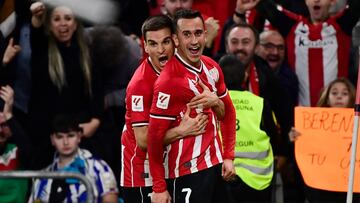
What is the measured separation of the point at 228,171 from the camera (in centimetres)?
829

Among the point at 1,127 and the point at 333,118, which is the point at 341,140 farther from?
the point at 1,127

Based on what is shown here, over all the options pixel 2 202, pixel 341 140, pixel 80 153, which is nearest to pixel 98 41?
pixel 80 153

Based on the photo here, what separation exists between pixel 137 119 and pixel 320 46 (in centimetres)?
361

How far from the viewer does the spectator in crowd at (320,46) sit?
11344 millimetres

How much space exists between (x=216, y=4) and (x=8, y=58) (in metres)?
2.34

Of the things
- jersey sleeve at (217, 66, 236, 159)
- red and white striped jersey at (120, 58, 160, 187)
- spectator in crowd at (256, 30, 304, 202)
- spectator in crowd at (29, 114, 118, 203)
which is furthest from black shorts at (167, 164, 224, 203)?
spectator in crowd at (256, 30, 304, 202)

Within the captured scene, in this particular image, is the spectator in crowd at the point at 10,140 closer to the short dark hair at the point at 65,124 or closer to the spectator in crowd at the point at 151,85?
the short dark hair at the point at 65,124

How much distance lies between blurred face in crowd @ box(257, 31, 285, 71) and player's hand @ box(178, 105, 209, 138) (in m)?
3.43

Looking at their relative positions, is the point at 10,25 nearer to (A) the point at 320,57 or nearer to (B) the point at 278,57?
(B) the point at 278,57

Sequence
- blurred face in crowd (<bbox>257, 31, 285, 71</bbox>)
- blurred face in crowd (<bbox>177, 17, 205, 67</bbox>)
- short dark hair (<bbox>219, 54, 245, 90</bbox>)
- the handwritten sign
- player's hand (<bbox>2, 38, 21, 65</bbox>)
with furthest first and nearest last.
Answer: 1. blurred face in crowd (<bbox>257, 31, 285, 71</bbox>)
2. player's hand (<bbox>2, 38, 21, 65</bbox>)
3. the handwritten sign
4. short dark hair (<bbox>219, 54, 245, 90</bbox>)
5. blurred face in crowd (<bbox>177, 17, 205, 67</bbox>)

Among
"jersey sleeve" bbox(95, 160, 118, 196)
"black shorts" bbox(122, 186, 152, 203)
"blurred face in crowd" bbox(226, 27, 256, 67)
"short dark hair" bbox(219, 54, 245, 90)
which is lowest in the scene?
"jersey sleeve" bbox(95, 160, 118, 196)

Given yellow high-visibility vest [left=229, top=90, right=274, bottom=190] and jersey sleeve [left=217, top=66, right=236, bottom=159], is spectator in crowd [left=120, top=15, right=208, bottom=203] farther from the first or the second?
yellow high-visibility vest [left=229, top=90, right=274, bottom=190]

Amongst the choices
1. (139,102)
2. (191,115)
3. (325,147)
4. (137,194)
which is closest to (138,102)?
(139,102)

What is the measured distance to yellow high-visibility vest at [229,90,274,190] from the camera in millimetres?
10180
